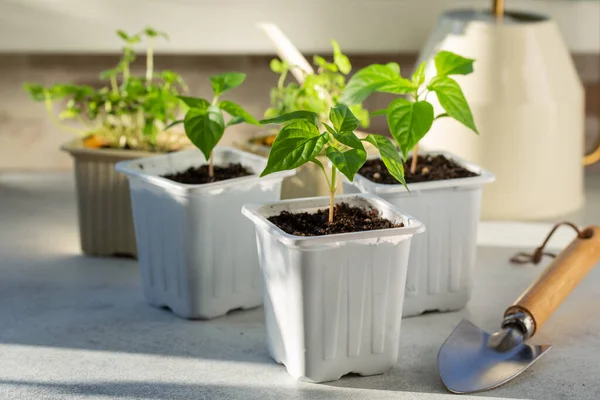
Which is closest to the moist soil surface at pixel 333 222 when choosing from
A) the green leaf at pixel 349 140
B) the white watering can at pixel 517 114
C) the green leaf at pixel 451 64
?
the green leaf at pixel 349 140

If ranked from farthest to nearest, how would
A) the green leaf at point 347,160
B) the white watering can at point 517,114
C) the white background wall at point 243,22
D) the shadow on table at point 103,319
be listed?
1. the white background wall at point 243,22
2. the white watering can at point 517,114
3. the shadow on table at point 103,319
4. the green leaf at point 347,160

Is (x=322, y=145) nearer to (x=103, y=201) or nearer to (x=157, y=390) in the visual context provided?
(x=157, y=390)

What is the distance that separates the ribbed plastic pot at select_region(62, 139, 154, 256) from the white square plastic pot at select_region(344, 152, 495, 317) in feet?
1.38

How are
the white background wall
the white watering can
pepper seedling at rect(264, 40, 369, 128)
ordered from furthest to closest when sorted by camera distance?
the white background wall, the white watering can, pepper seedling at rect(264, 40, 369, 128)

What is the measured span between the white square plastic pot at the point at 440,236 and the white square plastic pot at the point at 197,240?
17cm

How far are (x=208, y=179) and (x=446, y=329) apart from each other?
1.36 ft

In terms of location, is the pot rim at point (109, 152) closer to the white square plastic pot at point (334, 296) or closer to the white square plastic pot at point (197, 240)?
the white square plastic pot at point (197, 240)

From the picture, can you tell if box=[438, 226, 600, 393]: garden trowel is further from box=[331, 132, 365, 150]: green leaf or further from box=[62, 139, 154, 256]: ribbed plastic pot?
box=[62, 139, 154, 256]: ribbed plastic pot

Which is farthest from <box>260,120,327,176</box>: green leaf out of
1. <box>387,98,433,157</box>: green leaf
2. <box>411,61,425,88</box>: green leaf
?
<box>411,61,425,88</box>: green leaf

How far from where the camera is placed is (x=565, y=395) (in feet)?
3.93

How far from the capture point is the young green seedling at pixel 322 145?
113 cm

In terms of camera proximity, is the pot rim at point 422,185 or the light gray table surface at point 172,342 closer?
the light gray table surface at point 172,342

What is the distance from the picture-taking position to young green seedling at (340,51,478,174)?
4.18 feet

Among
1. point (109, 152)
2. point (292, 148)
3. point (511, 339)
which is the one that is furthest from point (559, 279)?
point (109, 152)
